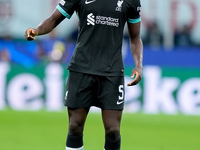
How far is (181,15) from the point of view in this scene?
19.8m

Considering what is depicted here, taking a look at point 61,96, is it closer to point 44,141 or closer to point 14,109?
point 14,109

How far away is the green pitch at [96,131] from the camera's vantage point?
9242mm

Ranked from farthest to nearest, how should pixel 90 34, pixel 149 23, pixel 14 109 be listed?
1. pixel 149 23
2. pixel 14 109
3. pixel 90 34

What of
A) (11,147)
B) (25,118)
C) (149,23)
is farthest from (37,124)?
(149,23)

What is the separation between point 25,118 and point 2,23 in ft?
25.6

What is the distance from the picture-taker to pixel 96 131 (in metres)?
11.1

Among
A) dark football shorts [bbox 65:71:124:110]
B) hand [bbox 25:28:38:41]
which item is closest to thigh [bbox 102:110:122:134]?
dark football shorts [bbox 65:71:124:110]

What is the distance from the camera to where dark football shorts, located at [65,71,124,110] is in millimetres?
6246

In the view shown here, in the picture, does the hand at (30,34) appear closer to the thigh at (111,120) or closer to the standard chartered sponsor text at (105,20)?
the standard chartered sponsor text at (105,20)

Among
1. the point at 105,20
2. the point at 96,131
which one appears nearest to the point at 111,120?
the point at 105,20

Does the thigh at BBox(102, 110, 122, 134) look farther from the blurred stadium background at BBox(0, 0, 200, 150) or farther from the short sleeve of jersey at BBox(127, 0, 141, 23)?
the blurred stadium background at BBox(0, 0, 200, 150)

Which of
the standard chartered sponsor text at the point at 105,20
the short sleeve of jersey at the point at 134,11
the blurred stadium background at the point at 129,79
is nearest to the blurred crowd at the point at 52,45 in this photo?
the blurred stadium background at the point at 129,79

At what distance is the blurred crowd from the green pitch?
3904mm

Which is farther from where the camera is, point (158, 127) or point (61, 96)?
point (61, 96)
